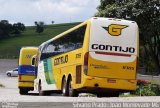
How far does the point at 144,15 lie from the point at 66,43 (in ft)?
41.8

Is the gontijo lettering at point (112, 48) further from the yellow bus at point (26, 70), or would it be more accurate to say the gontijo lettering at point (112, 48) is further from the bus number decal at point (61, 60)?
the yellow bus at point (26, 70)

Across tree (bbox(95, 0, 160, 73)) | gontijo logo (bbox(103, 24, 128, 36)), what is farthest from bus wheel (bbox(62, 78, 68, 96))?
tree (bbox(95, 0, 160, 73))

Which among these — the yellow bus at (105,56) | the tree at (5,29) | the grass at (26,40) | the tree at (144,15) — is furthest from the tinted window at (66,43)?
the tree at (5,29)

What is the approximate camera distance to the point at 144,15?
3581 centimetres

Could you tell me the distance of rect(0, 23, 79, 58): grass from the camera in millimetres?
106200

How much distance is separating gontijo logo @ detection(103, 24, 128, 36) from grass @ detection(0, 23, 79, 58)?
8078cm

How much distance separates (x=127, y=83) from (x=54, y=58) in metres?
6.25

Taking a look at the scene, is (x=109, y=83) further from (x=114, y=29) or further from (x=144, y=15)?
(x=144, y=15)

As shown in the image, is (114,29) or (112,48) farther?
(114,29)

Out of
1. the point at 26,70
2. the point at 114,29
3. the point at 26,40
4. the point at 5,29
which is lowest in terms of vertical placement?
the point at 26,40

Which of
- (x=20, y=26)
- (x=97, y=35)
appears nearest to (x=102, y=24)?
(x=97, y=35)

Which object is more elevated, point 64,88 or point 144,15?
point 144,15

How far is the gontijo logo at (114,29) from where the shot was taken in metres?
21.3

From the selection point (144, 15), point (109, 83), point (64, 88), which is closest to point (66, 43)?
point (64, 88)
